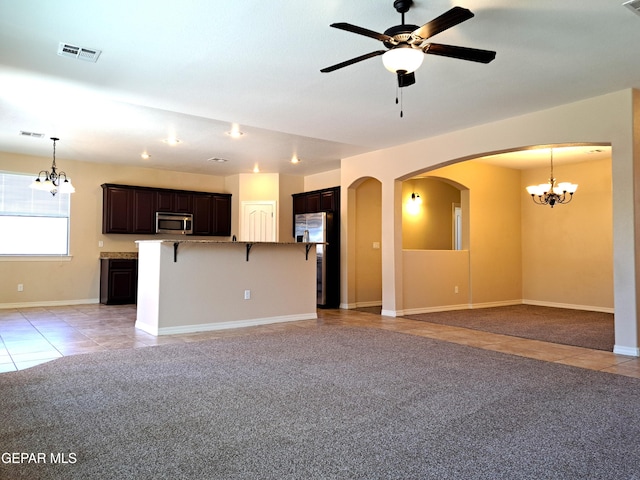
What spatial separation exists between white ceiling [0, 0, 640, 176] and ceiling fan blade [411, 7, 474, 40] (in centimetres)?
30

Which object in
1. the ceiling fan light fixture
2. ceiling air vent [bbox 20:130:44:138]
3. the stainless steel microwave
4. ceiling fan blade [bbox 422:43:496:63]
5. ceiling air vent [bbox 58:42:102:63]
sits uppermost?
ceiling air vent [bbox 20:130:44:138]

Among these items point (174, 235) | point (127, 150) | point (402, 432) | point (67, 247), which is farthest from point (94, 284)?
point (402, 432)

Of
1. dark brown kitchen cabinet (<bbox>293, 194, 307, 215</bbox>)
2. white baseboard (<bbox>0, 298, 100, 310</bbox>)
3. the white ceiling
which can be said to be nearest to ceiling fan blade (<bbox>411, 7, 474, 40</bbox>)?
the white ceiling

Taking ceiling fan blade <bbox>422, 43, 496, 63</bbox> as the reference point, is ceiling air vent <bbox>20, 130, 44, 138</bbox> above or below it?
above

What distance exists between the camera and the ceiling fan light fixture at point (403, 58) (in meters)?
2.82

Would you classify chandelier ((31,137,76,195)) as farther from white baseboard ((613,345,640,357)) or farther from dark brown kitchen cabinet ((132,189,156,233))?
white baseboard ((613,345,640,357))

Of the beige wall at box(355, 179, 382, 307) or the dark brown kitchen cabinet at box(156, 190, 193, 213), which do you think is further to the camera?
the dark brown kitchen cabinet at box(156, 190, 193, 213)

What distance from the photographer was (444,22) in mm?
2627

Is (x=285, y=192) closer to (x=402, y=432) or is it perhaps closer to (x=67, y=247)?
(x=67, y=247)

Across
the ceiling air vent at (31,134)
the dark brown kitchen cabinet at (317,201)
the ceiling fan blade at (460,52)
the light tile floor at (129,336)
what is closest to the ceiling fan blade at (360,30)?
the ceiling fan blade at (460,52)

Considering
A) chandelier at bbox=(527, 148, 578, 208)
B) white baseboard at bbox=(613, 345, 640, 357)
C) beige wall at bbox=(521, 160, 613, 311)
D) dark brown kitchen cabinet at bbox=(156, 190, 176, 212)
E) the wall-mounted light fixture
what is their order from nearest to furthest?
white baseboard at bbox=(613, 345, 640, 357)
chandelier at bbox=(527, 148, 578, 208)
beige wall at bbox=(521, 160, 613, 311)
dark brown kitchen cabinet at bbox=(156, 190, 176, 212)
the wall-mounted light fixture

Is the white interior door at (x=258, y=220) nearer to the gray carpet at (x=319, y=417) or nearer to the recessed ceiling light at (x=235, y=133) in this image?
the recessed ceiling light at (x=235, y=133)

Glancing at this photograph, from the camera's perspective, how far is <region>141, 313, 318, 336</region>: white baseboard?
5.40 metres

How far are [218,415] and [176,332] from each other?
9.86ft
